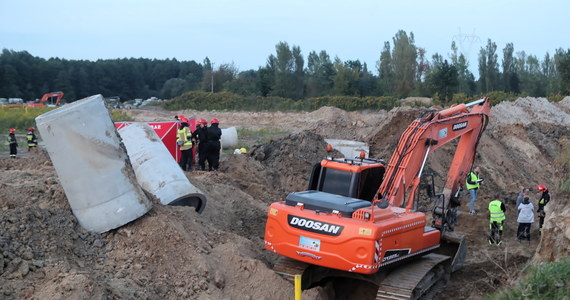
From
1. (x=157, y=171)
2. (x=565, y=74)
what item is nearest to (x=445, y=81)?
(x=565, y=74)

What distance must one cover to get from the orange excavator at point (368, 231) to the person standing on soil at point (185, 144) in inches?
274

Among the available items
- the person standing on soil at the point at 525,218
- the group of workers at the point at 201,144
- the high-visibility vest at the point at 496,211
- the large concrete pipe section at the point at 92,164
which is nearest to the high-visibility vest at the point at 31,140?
the group of workers at the point at 201,144

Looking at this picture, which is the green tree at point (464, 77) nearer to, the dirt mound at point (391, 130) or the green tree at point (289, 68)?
the green tree at point (289, 68)

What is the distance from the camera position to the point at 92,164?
851 centimetres

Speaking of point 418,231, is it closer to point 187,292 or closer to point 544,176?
point 187,292

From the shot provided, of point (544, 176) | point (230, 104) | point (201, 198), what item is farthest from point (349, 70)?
point (201, 198)

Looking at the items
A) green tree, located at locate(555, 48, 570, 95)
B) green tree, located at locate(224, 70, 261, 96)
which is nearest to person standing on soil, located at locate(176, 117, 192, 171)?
green tree, located at locate(555, 48, 570, 95)

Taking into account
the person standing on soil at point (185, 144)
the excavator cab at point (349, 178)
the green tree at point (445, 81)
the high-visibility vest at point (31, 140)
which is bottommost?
the high-visibility vest at point (31, 140)

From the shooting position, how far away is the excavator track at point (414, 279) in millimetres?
8508

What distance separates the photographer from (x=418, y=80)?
6875cm

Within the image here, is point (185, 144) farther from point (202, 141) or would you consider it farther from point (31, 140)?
point (31, 140)

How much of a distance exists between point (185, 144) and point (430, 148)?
7353 millimetres

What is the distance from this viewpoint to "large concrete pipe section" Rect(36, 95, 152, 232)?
8344mm

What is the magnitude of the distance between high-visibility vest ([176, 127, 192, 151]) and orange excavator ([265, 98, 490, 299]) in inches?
273
